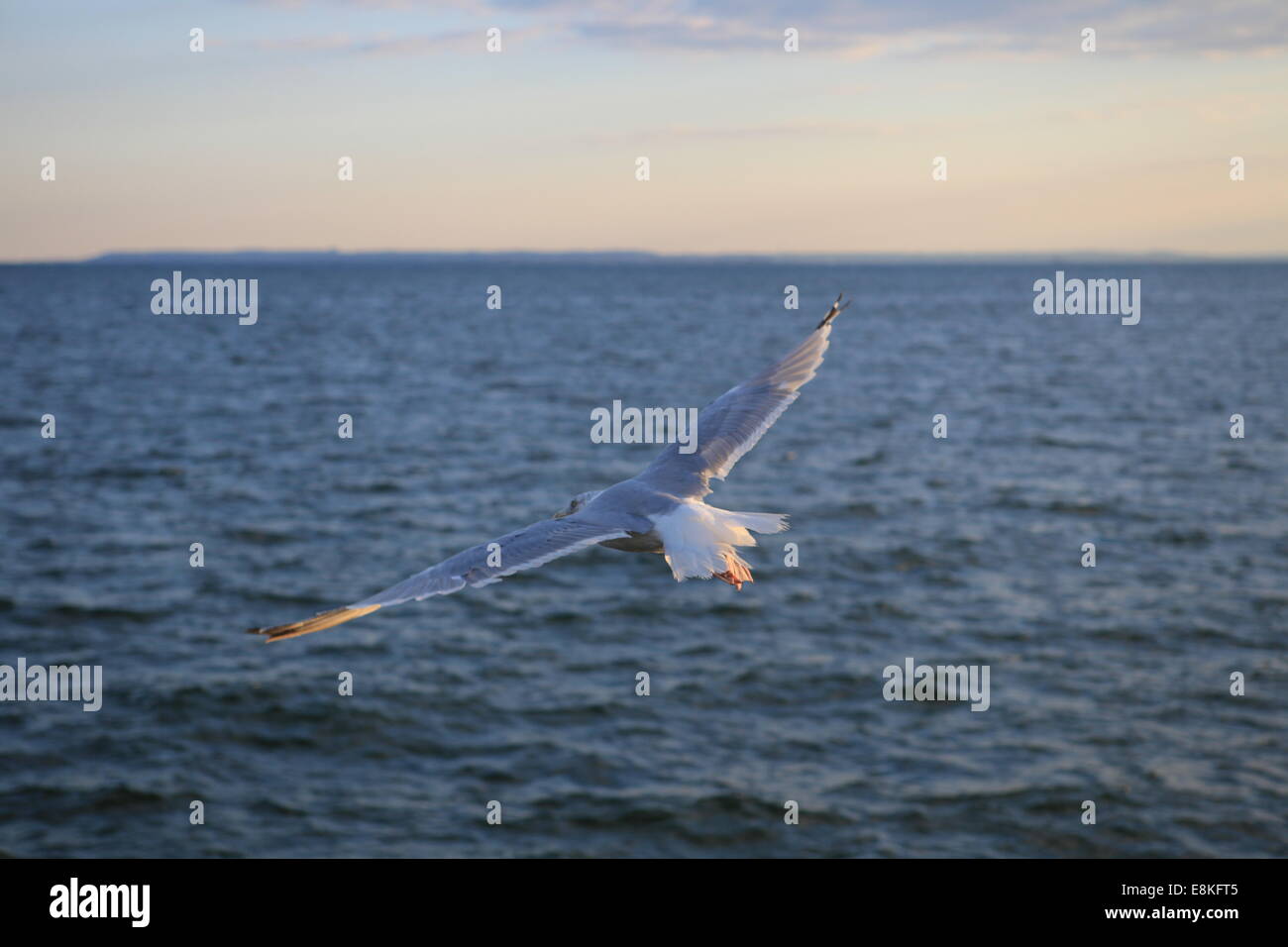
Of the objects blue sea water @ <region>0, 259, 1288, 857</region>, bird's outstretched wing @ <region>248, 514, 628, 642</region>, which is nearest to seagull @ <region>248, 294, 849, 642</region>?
bird's outstretched wing @ <region>248, 514, 628, 642</region>

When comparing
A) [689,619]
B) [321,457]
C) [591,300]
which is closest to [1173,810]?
[689,619]

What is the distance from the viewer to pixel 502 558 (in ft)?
23.8

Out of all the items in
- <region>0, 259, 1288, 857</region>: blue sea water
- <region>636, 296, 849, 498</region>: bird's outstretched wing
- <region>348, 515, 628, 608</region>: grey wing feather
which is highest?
<region>636, 296, 849, 498</region>: bird's outstretched wing

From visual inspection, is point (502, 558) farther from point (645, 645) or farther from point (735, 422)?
point (645, 645)

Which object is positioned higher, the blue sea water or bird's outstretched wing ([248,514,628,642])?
bird's outstretched wing ([248,514,628,642])

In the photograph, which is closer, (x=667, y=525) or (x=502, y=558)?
(x=502, y=558)

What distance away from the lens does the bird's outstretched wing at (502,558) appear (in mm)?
6922

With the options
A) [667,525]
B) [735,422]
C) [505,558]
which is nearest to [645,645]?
[735,422]

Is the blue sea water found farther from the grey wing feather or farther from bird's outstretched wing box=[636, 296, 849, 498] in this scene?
the grey wing feather

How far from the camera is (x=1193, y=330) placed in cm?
9575

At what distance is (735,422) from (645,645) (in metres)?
12.8

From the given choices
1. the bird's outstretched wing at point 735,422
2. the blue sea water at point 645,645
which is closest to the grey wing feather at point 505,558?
the bird's outstretched wing at point 735,422

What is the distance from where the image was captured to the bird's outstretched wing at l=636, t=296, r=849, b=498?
8.95 m

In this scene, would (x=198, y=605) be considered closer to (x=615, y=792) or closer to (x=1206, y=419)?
(x=615, y=792)
